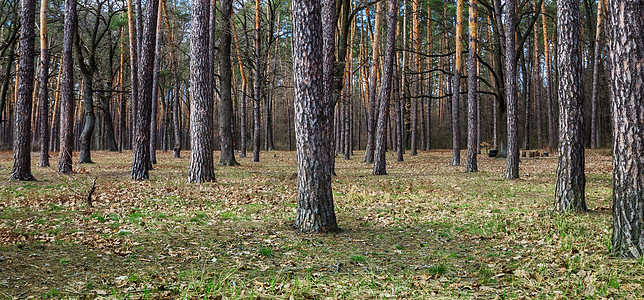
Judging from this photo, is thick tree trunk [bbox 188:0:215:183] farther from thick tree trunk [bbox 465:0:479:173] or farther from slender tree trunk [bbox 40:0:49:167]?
thick tree trunk [bbox 465:0:479:173]

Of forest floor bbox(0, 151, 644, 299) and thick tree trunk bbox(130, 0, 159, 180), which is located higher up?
thick tree trunk bbox(130, 0, 159, 180)

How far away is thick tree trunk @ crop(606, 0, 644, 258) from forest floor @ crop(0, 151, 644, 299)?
1.14 ft

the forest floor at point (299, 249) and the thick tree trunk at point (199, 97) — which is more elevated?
the thick tree trunk at point (199, 97)

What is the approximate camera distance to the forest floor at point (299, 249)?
155 inches

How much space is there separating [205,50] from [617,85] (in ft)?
32.5

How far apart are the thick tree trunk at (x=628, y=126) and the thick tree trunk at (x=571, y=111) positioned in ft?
8.28

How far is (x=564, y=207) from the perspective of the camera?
7.07 metres

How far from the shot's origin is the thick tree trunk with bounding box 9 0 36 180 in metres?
11.1

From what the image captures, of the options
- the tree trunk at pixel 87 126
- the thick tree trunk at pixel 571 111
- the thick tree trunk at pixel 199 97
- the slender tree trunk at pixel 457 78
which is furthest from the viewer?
the tree trunk at pixel 87 126

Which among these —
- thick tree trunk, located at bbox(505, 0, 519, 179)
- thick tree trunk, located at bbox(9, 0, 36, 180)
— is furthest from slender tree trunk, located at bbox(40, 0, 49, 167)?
thick tree trunk, located at bbox(505, 0, 519, 179)

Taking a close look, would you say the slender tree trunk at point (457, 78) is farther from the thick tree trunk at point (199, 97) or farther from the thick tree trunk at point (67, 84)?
the thick tree trunk at point (67, 84)

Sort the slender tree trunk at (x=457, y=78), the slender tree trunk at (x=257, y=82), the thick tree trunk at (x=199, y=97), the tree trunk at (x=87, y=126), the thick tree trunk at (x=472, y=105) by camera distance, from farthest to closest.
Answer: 1. the slender tree trunk at (x=257, y=82)
2. the tree trunk at (x=87, y=126)
3. the slender tree trunk at (x=457, y=78)
4. the thick tree trunk at (x=472, y=105)
5. the thick tree trunk at (x=199, y=97)

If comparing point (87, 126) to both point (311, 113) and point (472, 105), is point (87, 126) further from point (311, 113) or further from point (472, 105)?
point (311, 113)

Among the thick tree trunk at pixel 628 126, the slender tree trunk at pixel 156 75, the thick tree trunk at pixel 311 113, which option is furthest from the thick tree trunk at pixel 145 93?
the thick tree trunk at pixel 628 126
